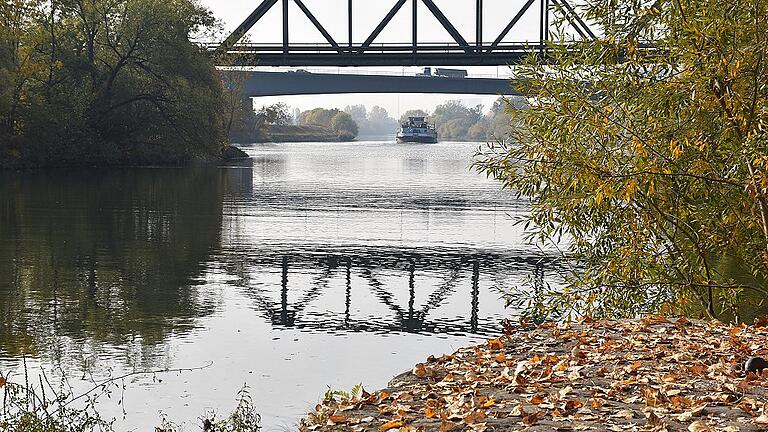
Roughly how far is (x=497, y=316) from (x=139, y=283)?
7.11m

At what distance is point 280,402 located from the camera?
1309 cm

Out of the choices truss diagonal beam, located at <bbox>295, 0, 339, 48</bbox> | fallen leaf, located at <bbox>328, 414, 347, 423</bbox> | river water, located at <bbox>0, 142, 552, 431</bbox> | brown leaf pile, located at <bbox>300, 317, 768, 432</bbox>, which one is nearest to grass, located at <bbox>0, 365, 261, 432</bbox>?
river water, located at <bbox>0, 142, 552, 431</bbox>

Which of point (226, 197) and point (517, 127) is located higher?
point (517, 127)

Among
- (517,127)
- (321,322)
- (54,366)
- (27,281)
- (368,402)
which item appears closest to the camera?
(368,402)

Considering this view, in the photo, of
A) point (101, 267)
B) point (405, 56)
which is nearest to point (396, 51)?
point (405, 56)

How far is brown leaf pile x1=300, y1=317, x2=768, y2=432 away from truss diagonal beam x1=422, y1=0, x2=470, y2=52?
68724 millimetres

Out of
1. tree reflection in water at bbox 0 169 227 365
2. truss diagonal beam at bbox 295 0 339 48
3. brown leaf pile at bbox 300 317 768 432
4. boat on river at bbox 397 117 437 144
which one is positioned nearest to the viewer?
brown leaf pile at bbox 300 317 768 432

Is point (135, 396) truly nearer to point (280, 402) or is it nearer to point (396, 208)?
point (280, 402)

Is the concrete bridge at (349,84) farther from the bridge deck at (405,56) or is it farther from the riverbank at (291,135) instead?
the riverbank at (291,135)

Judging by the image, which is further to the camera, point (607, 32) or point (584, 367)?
point (607, 32)

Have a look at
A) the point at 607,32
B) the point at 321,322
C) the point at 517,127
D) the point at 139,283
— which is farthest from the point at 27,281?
the point at 607,32

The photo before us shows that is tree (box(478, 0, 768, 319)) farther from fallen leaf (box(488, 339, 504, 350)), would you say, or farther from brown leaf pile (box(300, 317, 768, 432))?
fallen leaf (box(488, 339, 504, 350))

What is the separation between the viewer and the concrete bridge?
107500 millimetres

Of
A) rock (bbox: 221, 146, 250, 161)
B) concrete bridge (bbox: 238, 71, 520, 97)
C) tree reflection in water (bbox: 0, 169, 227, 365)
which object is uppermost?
concrete bridge (bbox: 238, 71, 520, 97)
